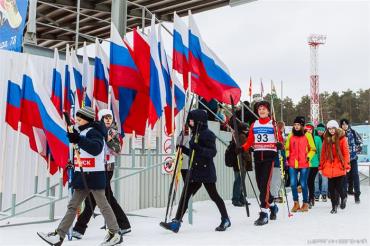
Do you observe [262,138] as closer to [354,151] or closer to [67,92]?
[67,92]

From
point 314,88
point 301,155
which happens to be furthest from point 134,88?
point 314,88

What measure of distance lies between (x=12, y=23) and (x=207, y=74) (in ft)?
14.8

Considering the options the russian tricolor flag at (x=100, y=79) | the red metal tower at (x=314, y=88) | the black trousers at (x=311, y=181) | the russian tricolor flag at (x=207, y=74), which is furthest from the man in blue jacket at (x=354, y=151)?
the red metal tower at (x=314, y=88)

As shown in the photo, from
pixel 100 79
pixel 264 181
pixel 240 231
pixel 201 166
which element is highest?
pixel 100 79

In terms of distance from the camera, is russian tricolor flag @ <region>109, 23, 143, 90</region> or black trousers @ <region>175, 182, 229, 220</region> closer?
black trousers @ <region>175, 182, 229, 220</region>

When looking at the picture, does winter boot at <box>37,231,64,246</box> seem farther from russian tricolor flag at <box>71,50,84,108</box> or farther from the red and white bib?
the red and white bib

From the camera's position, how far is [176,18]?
685 cm

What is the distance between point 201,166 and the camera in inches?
235

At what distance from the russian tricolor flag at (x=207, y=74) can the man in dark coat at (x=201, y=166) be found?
782mm

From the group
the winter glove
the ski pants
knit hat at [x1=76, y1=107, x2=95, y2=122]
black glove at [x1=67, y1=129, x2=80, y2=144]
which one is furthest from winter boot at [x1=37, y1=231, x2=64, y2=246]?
the winter glove

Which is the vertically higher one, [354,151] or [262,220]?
[354,151]

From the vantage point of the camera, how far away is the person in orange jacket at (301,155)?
8023 mm

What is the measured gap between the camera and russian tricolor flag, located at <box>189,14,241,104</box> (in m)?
6.73

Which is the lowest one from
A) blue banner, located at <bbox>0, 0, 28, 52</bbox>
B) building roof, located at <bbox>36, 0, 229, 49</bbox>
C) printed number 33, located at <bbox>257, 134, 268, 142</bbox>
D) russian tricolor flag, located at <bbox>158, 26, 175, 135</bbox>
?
printed number 33, located at <bbox>257, 134, 268, 142</bbox>
